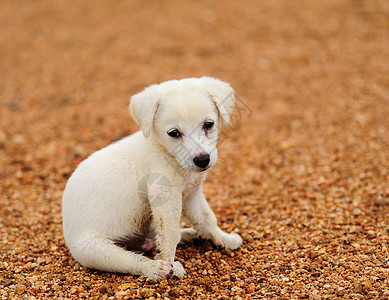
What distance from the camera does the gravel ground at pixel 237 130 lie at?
4.40 meters

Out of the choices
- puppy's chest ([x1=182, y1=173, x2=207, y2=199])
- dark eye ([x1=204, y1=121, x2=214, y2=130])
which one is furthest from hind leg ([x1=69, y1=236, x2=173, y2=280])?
dark eye ([x1=204, y1=121, x2=214, y2=130])

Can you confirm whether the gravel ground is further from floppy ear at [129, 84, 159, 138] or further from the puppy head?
floppy ear at [129, 84, 159, 138]

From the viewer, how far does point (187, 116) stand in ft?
13.6

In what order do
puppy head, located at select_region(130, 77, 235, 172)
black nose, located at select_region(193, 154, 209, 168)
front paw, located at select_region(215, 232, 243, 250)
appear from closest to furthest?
1. black nose, located at select_region(193, 154, 209, 168)
2. puppy head, located at select_region(130, 77, 235, 172)
3. front paw, located at select_region(215, 232, 243, 250)

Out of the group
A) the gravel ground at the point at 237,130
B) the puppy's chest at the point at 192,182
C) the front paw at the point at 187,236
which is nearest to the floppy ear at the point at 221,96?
the puppy's chest at the point at 192,182

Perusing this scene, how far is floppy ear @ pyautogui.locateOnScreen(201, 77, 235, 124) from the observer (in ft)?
14.3

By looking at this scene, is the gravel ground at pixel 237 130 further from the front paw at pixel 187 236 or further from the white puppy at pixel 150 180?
the white puppy at pixel 150 180

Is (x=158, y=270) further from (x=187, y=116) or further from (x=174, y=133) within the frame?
(x=187, y=116)

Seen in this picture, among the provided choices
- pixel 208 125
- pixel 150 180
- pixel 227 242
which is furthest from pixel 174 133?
pixel 227 242

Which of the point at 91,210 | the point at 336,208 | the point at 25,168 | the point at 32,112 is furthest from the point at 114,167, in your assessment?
the point at 32,112

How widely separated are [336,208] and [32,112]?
649 centimetres

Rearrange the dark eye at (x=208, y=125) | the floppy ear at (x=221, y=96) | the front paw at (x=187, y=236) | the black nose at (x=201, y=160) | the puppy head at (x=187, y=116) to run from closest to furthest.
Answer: the black nose at (x=201, y=160) < the puppy head at (x=187, y=116) < the dark eye at (x=208, y=125) < the floppy ear at (x=221, y=96) < the front paw at (x=187, y=236)

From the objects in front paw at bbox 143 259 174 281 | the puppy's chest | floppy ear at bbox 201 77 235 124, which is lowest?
front paw at bbox 143 259 174 281

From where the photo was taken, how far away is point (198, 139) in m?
4.16
